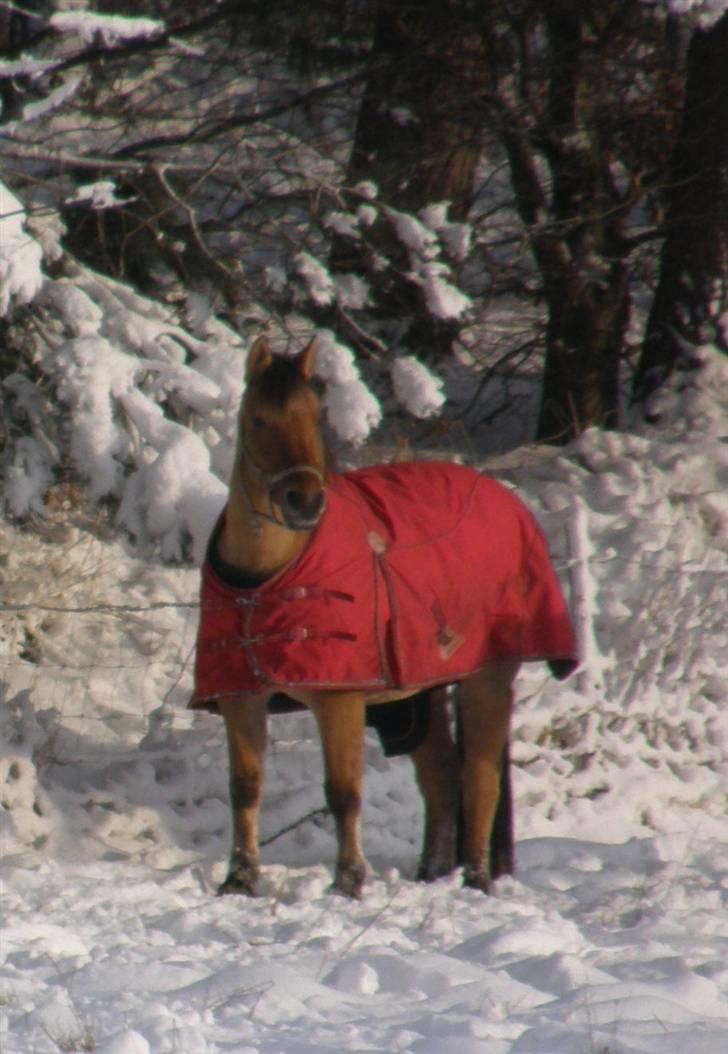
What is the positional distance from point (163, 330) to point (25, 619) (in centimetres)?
217

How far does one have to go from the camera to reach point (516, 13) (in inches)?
405

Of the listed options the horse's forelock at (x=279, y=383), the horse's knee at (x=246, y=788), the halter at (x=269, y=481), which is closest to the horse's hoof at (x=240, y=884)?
the horse's knee at (x=246, y=788)

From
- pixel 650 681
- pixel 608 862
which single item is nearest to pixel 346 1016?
pixel 608 862

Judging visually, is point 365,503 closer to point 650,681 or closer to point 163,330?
point 163,330

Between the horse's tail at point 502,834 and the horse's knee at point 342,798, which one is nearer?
the horse's knee at point 342,798

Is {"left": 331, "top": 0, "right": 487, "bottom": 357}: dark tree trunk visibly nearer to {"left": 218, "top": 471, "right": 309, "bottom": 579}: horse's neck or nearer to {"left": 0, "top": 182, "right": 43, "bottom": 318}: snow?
{"left": 0, "top": 182, "right": 43, "bottom": 318}: snow

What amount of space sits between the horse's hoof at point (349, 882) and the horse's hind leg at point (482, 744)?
26.0 inches

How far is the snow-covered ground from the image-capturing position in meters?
3.86

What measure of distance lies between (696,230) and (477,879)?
6.05 metres

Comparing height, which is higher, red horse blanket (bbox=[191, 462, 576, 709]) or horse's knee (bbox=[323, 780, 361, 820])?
red horse blanket (bbox=[191, 462, 576, 709])

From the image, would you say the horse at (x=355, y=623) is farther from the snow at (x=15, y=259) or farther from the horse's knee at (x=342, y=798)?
the snow at (x=15, y=259)

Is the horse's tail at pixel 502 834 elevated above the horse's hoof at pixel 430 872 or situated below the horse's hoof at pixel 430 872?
above

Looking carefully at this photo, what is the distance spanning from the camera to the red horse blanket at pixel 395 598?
18.0 feet

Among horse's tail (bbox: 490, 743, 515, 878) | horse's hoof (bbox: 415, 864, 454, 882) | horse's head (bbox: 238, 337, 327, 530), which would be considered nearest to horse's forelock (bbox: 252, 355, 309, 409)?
horse's head (bbox: 238, 337, 327, 530)
